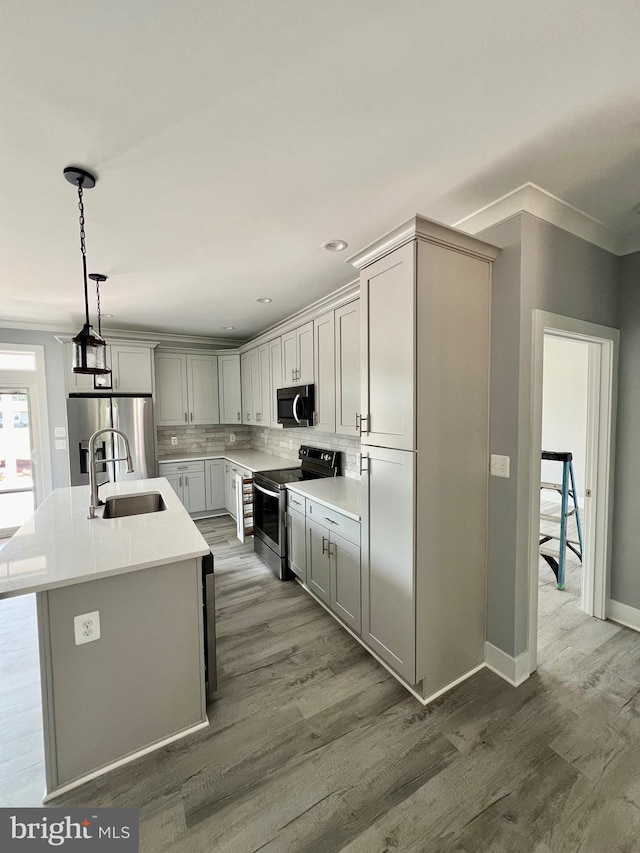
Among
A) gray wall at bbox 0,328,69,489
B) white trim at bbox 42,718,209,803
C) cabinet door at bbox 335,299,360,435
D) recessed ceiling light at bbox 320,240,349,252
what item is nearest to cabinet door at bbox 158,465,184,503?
gray wall at bbox 0,328,69,489

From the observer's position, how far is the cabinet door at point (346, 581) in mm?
2314

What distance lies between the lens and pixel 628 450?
2422 mm

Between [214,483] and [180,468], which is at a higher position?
[180,468]

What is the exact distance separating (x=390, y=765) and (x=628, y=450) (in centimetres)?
238

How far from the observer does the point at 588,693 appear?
193cm

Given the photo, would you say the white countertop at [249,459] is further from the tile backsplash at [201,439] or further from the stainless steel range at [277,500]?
the stainless steel range at [277,500]

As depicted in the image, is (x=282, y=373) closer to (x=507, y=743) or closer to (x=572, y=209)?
(x=572, y=209)

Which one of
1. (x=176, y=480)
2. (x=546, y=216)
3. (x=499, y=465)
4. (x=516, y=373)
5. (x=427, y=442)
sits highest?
(x=546, y=216)

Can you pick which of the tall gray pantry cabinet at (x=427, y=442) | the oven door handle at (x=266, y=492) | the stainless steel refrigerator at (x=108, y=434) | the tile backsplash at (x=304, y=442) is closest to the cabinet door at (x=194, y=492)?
the stainless steel refrigerator at (x=108, y=434)

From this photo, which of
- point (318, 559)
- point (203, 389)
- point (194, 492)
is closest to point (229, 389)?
point (203, 389)

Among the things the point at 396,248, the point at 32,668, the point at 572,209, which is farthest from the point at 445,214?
the point at 32,668

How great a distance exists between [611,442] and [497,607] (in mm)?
1392

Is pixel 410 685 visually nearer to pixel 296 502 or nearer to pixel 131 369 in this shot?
pixel 296 502

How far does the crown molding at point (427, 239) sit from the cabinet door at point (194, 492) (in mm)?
3919
